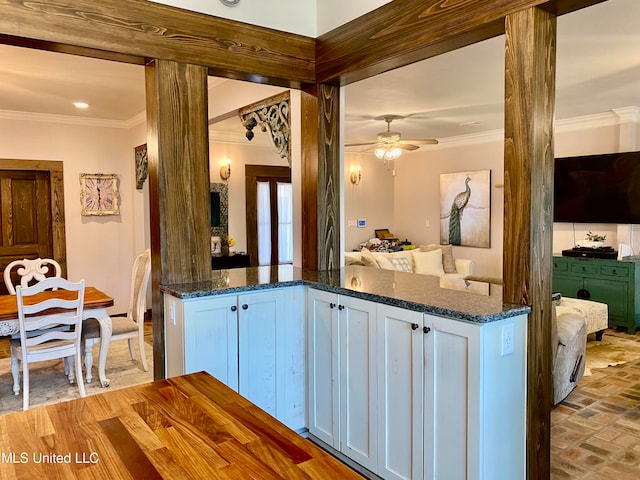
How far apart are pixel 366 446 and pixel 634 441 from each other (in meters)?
1.74

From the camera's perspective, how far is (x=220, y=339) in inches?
97.3

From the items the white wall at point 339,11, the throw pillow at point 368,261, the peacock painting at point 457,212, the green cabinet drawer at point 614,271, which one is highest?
the white wall at point 339,11

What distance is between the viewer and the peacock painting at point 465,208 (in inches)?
288

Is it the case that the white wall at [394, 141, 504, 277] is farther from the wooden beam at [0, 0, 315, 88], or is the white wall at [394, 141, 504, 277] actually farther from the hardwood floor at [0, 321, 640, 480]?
the wooden beam at [0, 0, 315, 88]

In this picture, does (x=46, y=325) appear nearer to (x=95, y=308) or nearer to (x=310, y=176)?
(x=95, y=308)

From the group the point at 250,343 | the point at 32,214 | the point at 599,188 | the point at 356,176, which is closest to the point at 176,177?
the point at 250,343

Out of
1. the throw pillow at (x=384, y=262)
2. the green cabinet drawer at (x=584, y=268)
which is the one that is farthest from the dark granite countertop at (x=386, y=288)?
the green cabinet drawer at (x=584, y=268)

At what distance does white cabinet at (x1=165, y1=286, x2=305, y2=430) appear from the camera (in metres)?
2.41

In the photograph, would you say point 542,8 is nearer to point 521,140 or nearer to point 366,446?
point 521,140

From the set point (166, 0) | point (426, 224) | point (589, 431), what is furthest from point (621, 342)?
point (166, 0)

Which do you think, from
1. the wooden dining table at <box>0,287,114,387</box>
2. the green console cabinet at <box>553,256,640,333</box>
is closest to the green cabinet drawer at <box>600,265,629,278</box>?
the green console cabinet at <box>553,256,640,333</box>

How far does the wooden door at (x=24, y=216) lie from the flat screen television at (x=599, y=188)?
6316 mm

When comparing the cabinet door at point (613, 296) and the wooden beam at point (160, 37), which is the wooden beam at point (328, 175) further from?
the cabinet door at point (613, 296)

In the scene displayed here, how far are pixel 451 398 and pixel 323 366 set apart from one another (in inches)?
34.7
